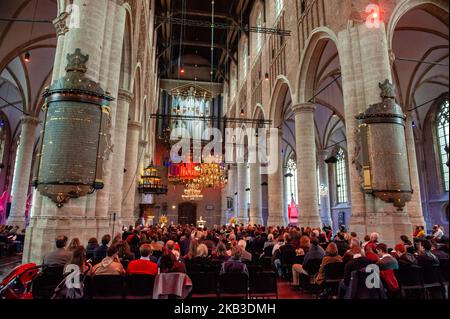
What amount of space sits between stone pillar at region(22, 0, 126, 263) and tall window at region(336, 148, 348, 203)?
2105cm

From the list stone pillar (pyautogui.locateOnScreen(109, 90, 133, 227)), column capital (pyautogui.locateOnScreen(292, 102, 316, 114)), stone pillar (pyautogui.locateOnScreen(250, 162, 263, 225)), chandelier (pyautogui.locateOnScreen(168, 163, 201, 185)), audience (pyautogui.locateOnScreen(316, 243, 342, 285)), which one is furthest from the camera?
chandelier (pyautogui.locateOnScreen(168, 163, 201, 185))

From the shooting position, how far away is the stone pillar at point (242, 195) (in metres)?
21.7

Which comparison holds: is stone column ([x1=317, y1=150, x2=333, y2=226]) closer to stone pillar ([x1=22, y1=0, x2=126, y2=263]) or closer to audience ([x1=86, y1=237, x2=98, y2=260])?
stone pillar ([x1=22, y1=0, x2=126, y2=263])

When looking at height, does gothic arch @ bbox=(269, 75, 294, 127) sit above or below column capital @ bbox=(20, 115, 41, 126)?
above

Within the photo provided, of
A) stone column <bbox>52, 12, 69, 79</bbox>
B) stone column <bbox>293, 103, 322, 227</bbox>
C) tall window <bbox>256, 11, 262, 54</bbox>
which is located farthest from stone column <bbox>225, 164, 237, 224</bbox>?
stone column <bbox>52, 12, 69, 79</bbox>

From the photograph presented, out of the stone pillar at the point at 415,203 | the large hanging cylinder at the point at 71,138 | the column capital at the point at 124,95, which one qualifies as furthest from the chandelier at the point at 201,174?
the large hanging cylinder at the point at 71,138

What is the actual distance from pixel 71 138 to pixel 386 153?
7307mm

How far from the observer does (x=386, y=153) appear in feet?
23.7

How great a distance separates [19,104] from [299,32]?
18.7 metres

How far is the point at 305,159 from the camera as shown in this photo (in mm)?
11906

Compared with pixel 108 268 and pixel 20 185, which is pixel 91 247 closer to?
pixel 108 268

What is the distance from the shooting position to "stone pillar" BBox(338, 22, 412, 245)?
7.16 meters

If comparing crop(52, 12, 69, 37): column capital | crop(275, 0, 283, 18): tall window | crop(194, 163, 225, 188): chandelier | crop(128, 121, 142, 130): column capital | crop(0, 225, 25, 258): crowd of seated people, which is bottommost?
crop(0, 225, 25, 258): crowd of seated people

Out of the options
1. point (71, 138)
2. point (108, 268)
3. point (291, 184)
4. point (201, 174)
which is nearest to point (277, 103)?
point (201, 174)
